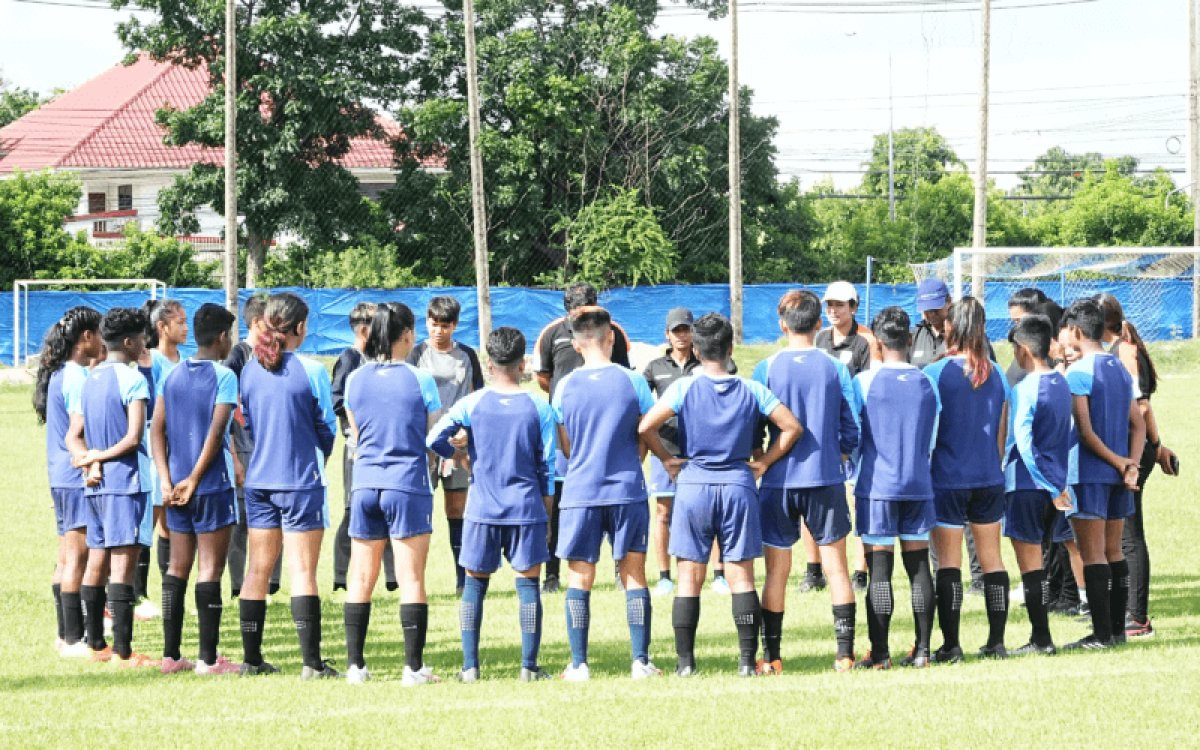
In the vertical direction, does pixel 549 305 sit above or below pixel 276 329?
above

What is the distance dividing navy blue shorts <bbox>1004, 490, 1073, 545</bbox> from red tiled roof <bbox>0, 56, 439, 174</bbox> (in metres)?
49.6

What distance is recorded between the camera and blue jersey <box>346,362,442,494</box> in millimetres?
7410

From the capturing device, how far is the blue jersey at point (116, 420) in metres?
7.99

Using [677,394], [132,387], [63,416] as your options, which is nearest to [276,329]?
[132,387]

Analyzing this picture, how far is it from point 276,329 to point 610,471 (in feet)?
6.20

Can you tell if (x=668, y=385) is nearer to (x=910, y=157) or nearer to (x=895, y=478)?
(x=895, y=478)

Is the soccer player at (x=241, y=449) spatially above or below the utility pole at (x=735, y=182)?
below

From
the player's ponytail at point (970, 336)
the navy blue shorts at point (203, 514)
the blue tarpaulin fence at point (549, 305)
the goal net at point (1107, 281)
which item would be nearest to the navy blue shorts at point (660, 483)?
the player's ponytail at point (970, 336)

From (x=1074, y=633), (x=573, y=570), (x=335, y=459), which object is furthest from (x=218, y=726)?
(x=335, y=459)

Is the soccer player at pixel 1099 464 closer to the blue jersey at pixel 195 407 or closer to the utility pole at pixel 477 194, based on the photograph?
the blue jersey at pixel 195 407

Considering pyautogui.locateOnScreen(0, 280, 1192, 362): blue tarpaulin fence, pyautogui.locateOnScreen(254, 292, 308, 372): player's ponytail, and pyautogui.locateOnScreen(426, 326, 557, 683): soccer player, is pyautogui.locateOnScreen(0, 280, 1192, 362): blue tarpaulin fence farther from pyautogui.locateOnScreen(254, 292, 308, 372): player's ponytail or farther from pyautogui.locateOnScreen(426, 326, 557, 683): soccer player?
pyautogui.locateOnScreen(426, 326, 557, 683): soccer player

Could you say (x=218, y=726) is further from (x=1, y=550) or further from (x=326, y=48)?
(x=326, y=48)

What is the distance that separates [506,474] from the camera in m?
7.37

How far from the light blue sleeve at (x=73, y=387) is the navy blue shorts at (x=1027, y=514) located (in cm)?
528
